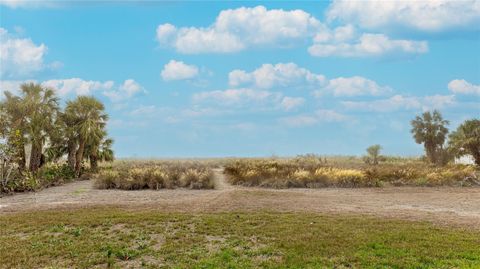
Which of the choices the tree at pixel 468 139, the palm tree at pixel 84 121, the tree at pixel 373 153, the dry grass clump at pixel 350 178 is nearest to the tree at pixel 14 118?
the palm tree at pixel 84 121

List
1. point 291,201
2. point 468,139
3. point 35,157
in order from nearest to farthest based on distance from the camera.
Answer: point 291,201
point 35,157
point 468,139

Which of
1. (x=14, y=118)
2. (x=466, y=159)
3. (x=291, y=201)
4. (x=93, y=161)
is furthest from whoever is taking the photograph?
(x=466, y=159)

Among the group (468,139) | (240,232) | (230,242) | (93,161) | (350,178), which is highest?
(468,139)

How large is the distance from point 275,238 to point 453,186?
14060 millimetres

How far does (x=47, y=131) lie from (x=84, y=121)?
2.44 metres

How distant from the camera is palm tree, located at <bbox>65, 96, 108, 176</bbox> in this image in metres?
25.0

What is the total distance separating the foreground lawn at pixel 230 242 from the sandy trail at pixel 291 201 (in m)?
1.36

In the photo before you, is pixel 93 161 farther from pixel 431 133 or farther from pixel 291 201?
pixel 431 133

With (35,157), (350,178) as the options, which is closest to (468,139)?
(350,178)

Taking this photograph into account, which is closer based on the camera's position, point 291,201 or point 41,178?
point 291,201

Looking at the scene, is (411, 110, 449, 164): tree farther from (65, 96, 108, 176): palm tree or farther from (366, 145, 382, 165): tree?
(65, 96, 108, 176): palm tree

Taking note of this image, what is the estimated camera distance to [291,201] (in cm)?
1458

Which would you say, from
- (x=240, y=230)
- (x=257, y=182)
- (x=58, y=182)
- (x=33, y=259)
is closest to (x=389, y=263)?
(x=240, y=230)

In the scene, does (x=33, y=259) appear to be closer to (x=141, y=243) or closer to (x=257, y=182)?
(x=141, y=243)
